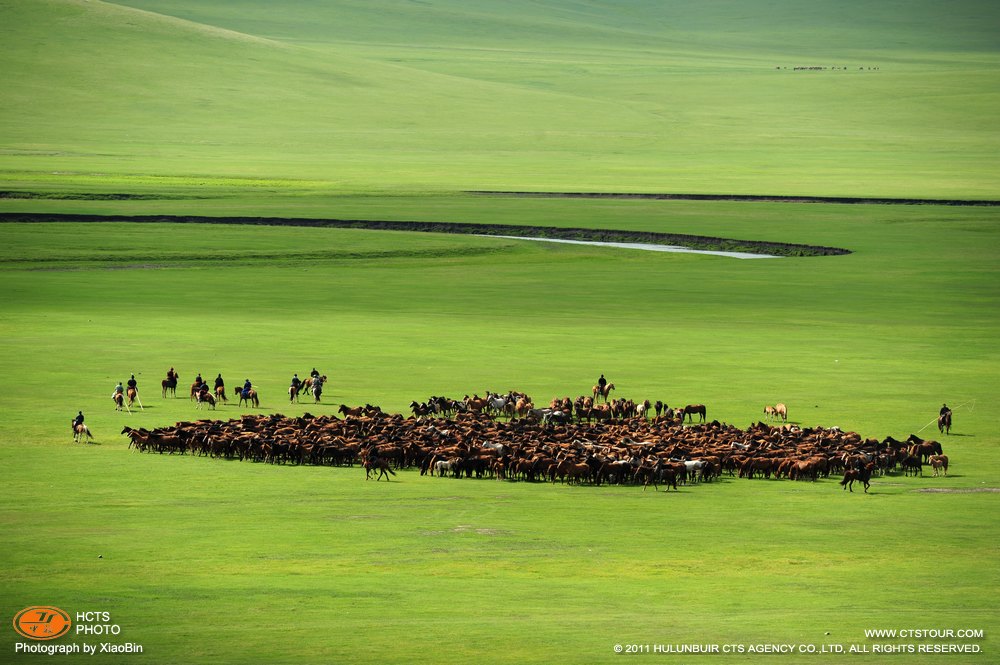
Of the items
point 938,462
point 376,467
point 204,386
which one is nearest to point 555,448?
point 376,467

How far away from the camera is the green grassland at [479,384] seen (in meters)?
15.6

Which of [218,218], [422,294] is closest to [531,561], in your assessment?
[422,294]

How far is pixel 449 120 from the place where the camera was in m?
142

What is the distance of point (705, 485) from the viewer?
2292 centimetres

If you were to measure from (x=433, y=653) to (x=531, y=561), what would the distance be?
382 cm

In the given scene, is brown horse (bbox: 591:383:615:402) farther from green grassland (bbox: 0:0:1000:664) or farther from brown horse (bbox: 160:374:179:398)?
brown horse (bbox: 160:374:179:398)

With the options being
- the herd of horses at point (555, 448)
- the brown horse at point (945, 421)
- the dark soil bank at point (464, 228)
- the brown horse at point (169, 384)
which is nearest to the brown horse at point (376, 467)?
the herd of horses at point (555, 448)

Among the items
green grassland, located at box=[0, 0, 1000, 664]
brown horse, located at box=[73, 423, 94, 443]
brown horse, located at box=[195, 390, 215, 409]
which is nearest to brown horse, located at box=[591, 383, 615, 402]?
green grassland, located at box=[0, 0, 1000, 664]

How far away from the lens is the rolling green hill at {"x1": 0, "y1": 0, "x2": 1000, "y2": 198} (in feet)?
338

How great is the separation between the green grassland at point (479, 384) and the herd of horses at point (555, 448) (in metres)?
0.56

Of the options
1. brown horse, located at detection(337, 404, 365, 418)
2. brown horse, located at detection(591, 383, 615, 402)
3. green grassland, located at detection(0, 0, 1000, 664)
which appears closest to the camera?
green grassland, located at detection(0, 0, 1000, 664)

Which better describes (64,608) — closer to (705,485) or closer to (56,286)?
(705,485)

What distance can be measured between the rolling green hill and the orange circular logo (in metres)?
75.0

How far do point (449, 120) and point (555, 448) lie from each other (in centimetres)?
12061
